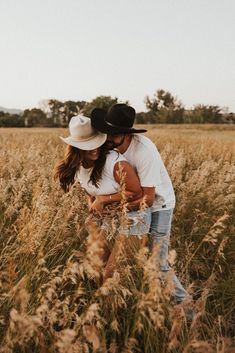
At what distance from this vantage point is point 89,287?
2533 mm

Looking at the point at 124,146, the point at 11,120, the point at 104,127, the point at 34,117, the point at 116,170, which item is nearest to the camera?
the point at 116,170

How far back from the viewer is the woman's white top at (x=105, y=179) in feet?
9.26

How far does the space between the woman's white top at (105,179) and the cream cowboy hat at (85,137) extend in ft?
0.42

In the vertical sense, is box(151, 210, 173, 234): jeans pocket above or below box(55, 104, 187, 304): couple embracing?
below

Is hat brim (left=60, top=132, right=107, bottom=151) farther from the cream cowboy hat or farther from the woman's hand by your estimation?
the woman's hand

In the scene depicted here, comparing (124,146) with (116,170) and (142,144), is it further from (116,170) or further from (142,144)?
(116,170)

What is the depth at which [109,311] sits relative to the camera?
2381 mm

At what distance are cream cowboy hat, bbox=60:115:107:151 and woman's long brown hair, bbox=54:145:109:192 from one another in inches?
3.0

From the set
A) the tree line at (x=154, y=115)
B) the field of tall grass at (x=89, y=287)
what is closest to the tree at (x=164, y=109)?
the tree line at (x=154, y=115)

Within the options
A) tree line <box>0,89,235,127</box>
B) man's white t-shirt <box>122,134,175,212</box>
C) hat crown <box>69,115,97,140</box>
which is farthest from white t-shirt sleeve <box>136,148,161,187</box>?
tree line <box>0,89,235,127</box>

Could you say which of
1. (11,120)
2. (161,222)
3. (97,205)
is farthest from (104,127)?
(11,120)

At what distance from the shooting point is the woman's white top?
2822 mm

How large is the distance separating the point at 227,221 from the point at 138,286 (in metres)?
1.95

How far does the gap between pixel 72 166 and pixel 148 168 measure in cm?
54
